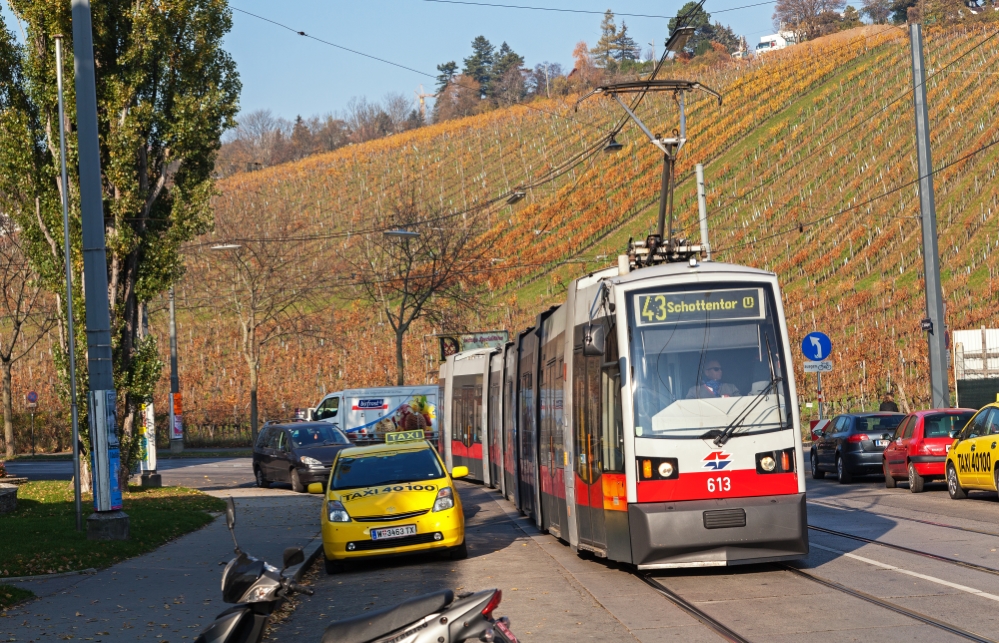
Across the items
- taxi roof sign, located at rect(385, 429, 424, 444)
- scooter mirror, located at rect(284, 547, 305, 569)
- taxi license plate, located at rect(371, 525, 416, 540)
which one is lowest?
taxi license plate, located at rect(371, 525, 416, 540)

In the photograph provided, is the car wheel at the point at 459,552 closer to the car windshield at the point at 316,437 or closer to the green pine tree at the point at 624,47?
the car windshield at the point at 316,437

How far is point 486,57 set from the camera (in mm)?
157875

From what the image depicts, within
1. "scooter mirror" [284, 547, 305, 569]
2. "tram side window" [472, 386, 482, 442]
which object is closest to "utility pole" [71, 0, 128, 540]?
"scooter mirror" [284, 547, 305, 569]

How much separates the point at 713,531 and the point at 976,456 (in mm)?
9393

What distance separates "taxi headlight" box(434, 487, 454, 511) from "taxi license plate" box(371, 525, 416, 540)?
446mm

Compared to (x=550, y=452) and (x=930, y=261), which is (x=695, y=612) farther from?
(x=930, y=261)

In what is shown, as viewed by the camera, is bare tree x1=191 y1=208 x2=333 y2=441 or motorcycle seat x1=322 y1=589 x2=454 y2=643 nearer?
motorcycle seat x1=322 y1=589 x2=454 y2=643

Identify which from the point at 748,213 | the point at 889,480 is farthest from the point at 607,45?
the point at 889,480

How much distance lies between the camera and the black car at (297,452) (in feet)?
93.1

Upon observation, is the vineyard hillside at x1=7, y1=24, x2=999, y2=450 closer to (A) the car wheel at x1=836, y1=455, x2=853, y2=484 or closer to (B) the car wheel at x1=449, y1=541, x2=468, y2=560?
(A) the car wheel at x1=836, y1=455, x2=853, y2=484

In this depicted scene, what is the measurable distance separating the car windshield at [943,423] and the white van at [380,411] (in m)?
21.2

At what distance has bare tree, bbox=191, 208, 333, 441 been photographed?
50.9 m

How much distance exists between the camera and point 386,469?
1541cm

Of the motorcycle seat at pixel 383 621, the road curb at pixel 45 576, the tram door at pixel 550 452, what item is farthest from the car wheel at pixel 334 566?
the motorcycle seat at pixel 383 621
